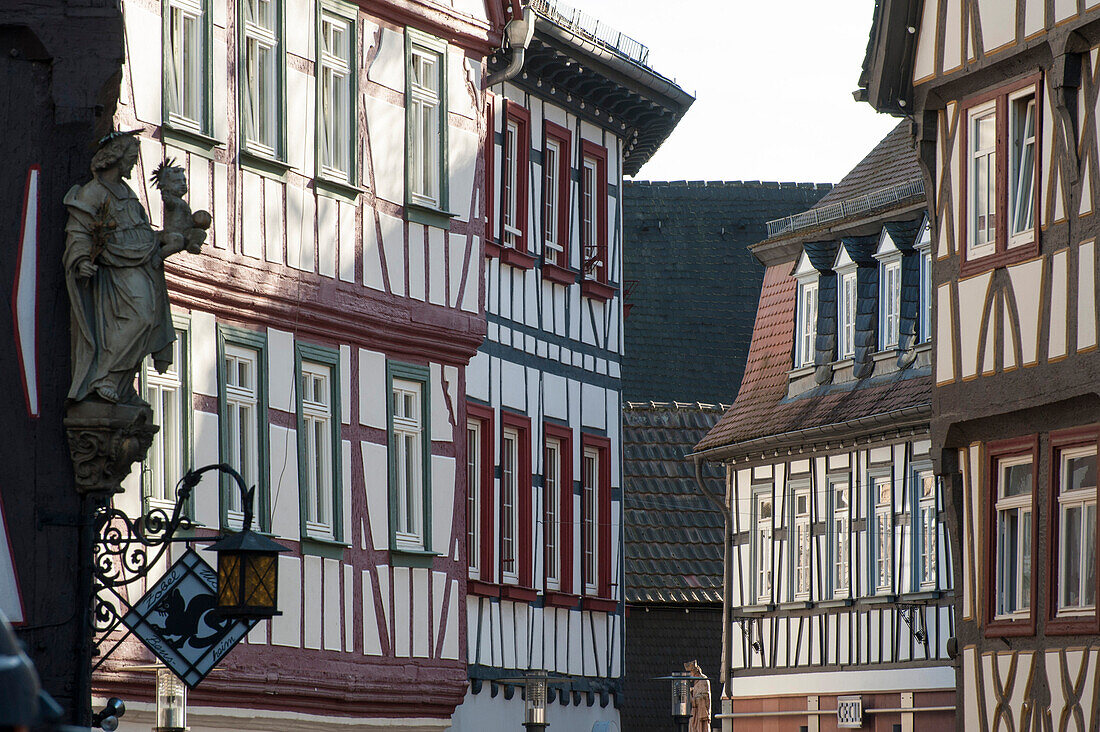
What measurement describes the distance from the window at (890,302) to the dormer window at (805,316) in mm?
1658

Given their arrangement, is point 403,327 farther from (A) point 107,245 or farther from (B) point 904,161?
(B) point 904,161

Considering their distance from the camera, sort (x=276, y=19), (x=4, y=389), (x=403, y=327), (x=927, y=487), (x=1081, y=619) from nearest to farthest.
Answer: (x=4, y=389), (x=1081, y=619), (x=276, y=19), (x=403, y=327), (x=927, y=487)

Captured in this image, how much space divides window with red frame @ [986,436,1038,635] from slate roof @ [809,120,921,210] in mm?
9855

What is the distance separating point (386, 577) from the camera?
18984 mm

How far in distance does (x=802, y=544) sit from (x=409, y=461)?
10640mm

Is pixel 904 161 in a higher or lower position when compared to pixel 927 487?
higher

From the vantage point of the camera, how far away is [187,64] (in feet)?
55.3

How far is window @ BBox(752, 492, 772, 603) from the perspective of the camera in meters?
29.8

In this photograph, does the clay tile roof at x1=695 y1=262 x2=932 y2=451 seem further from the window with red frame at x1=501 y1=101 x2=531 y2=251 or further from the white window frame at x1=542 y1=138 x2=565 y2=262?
the window with red frame at x1=501 y1=101 x2=531 y2=251

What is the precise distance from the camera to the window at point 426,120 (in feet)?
65.2

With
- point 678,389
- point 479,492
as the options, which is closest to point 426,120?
point 479,492

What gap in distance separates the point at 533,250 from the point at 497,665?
4.52 metres

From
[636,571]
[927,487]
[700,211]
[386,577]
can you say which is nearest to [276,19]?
[386,577]

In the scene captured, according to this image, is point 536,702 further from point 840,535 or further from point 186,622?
point 186,622
